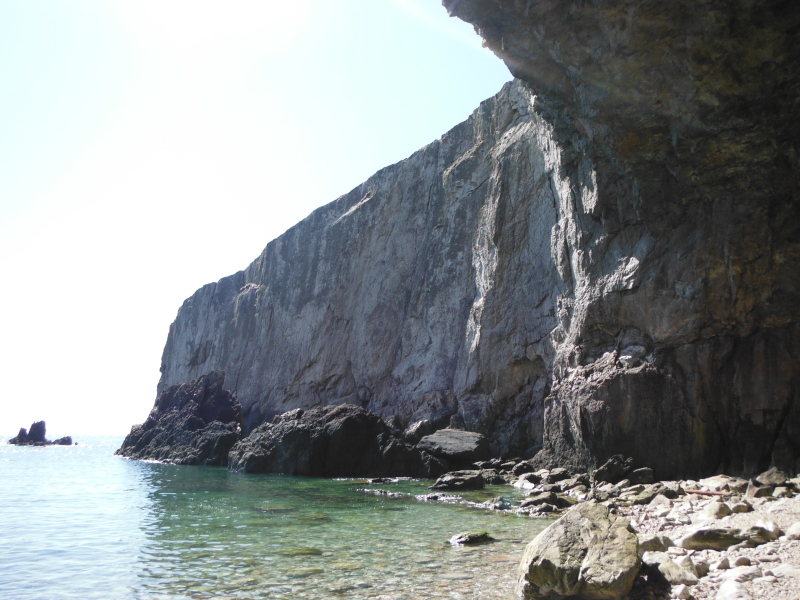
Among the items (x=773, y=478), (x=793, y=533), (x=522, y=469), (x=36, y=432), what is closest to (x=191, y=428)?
(x=522, y=469)

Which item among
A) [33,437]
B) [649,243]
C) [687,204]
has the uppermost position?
[687,204]

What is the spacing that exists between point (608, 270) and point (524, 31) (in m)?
7.73

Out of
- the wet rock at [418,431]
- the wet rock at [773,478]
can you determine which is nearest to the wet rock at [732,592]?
the wet rock at [773,478]

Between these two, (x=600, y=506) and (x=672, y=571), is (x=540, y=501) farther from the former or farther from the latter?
(x=672, y=571)

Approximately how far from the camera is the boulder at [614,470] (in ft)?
50.4

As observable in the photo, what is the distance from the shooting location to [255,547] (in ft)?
31.2

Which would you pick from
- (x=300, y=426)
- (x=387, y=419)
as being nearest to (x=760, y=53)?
(x=300, y=426)

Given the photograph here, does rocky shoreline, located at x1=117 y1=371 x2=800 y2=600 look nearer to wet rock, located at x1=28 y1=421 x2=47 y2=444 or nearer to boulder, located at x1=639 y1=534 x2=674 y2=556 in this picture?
boulder, located at x1=639 y1=534 x2=674 y2=556

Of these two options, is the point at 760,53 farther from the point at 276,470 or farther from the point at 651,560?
the point at 276,470

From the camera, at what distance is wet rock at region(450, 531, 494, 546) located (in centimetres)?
939

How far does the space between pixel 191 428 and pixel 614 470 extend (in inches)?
1354

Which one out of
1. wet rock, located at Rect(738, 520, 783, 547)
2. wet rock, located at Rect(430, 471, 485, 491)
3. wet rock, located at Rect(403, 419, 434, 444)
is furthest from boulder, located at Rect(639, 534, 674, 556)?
wet rock, located at Rect(403, 419, 434, 444)

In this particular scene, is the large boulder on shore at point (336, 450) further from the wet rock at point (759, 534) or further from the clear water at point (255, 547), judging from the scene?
the wet rock at point (759, 534)

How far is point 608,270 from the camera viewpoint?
18.3 metres
